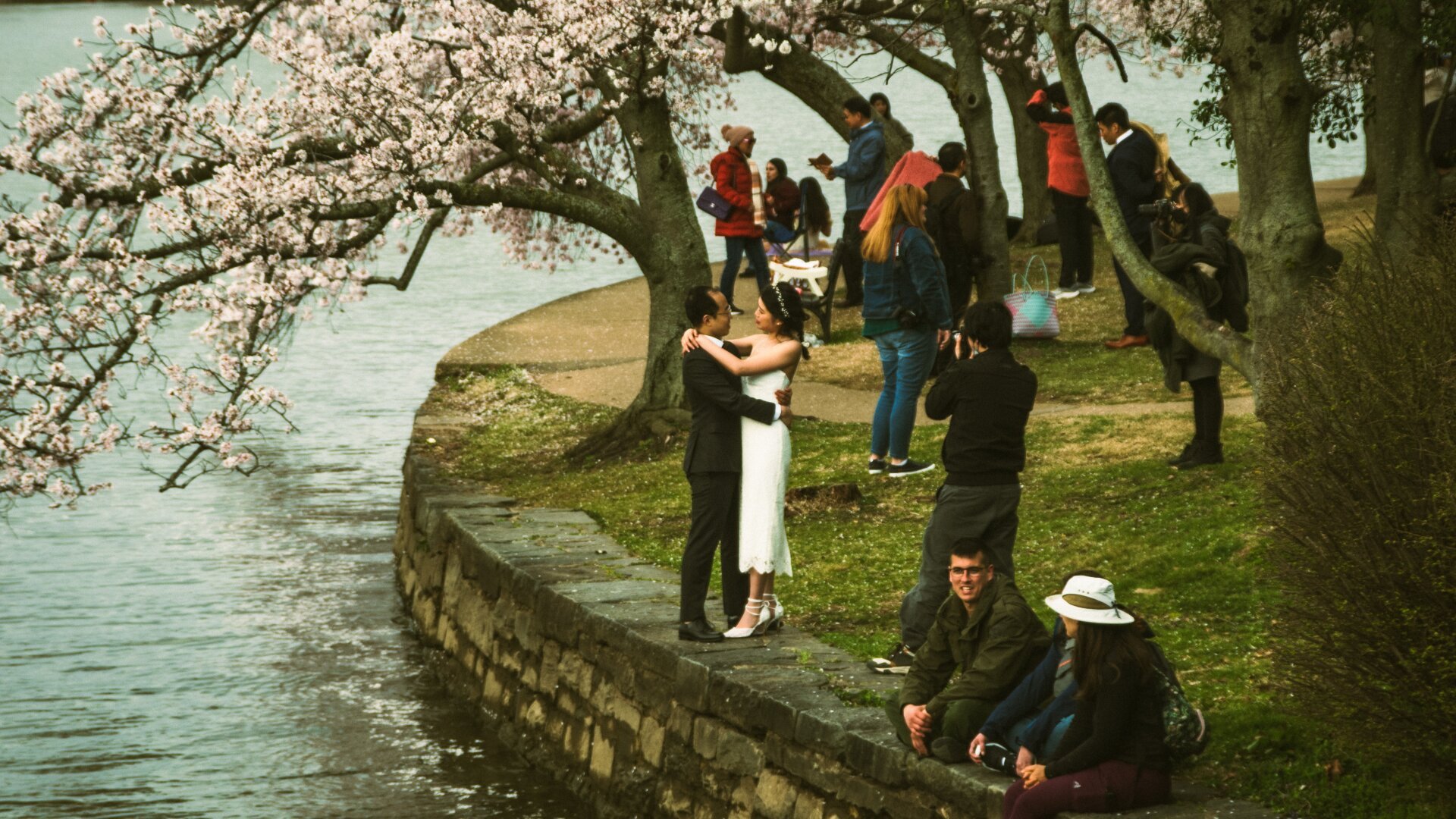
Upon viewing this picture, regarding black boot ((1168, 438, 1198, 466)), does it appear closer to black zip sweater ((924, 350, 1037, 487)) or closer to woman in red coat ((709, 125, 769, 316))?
black zip sweater ((924, 350, 1037, 487))

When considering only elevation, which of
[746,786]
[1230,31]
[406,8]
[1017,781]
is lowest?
[746,786]

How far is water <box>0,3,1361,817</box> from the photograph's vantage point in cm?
961

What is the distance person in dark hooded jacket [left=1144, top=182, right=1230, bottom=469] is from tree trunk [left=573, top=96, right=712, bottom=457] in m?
4.42

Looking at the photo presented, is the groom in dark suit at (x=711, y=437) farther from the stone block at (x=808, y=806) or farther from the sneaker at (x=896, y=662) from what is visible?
the stone block at (x=808, y=806)

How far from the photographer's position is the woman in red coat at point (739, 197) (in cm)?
1566

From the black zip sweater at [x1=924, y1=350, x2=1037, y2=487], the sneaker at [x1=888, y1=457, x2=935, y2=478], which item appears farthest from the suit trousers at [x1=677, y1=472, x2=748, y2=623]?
the sneaker at [x1=888, y1=457, x2=935, y2=478]

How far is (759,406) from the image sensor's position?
728 centimetres

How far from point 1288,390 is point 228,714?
7.77 meters

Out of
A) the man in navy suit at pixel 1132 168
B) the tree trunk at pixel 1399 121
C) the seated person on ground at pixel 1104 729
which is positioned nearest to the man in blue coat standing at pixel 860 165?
the man in navy suit at pixel 1132 168

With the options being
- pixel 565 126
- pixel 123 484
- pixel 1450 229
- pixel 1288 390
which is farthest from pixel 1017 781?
pixel 123 484

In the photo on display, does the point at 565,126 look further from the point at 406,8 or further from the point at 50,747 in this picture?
the point at 50,747

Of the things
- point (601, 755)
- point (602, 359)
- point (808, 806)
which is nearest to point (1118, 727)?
point (808, 806)

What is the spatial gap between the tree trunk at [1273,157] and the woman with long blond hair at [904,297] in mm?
2200

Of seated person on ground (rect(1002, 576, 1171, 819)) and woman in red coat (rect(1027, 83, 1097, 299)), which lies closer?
seated person on ground (rect(1002, 576, 1171, 819))
